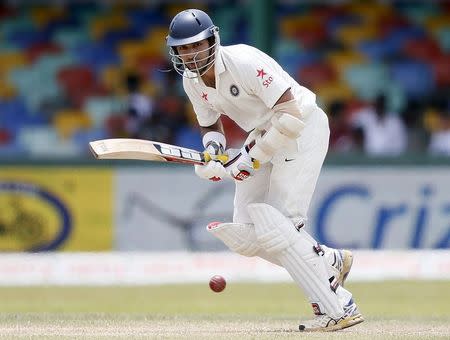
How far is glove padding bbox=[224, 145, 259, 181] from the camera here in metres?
4.97

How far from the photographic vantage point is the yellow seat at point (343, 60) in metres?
12.4

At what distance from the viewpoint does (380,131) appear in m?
10.7

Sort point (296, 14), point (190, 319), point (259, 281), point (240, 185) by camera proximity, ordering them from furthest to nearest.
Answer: point (296, 14) → point (259, 281) → point (190, 319) → point (240, 185)

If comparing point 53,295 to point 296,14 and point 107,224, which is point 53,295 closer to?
point 107,224

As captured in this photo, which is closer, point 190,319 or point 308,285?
point 308,285

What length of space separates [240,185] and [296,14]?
7.76 meters

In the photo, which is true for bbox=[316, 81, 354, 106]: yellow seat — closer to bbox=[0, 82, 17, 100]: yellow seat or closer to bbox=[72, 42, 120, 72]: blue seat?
bbox=[72, 42, 120, 72]: blue seat

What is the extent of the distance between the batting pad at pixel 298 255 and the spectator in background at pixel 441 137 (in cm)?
590

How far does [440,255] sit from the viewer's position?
9.16 meters

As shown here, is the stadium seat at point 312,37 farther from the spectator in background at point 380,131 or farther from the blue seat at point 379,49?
the spectator in background at point 380,131

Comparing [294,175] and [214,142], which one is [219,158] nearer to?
[214,142]

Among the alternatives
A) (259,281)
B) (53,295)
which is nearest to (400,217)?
(259,281)

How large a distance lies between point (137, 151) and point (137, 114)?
20.9 ft

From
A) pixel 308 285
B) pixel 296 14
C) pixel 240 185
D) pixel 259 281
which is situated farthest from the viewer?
pixel 296 14
